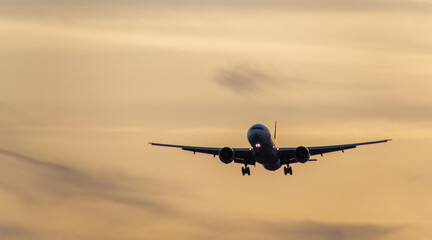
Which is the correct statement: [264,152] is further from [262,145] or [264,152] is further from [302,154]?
[302,154]

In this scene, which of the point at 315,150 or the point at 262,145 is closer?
the point at 262,145

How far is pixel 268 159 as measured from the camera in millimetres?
159625

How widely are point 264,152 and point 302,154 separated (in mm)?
5851

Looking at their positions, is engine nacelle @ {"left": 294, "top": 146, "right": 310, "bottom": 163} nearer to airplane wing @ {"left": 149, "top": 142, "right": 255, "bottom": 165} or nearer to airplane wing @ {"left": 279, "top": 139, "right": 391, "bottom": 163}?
airplane wing @ {"left": 279, "top": 139, "right": 391, "bottom": 163}

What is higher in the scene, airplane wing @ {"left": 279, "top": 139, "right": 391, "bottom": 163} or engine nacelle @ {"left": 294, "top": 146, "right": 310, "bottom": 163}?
airplane wing @ {"left": 279, "top": 139, "right": 391, "bottom": 163}

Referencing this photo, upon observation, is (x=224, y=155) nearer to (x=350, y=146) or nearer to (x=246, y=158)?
(x=246, y=158)

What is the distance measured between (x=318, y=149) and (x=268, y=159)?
877 cm

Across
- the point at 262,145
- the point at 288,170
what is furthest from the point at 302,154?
the point at 288,170

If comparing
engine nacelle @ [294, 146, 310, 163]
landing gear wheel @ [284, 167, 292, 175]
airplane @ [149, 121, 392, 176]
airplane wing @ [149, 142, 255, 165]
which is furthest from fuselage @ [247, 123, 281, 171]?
landing gear wheel @ [284, 167, 292, 175]

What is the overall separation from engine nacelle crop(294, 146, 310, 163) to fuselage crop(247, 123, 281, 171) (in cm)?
259

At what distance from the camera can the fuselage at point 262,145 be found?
510ft

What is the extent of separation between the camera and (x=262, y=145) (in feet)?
513

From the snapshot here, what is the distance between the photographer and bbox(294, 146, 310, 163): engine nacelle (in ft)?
527

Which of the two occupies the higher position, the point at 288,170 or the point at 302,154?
the point at 288,170
